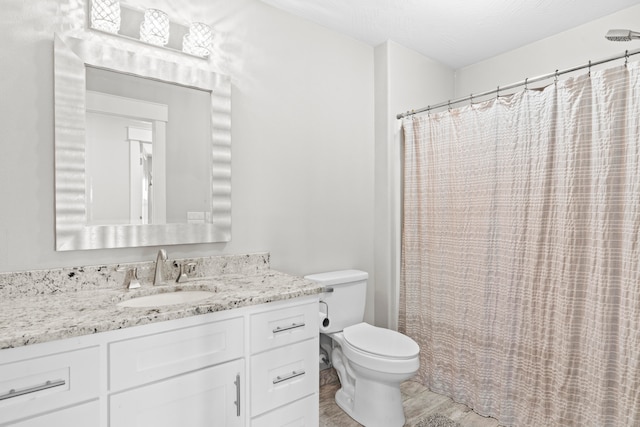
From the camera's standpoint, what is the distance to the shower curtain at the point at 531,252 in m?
1.56

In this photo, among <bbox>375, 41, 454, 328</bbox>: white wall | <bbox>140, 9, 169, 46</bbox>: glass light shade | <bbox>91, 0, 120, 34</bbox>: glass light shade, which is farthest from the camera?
<bbox>375, 41, 454, 328</bbox>: white wall

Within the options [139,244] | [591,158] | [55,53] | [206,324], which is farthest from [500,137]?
[55,53]

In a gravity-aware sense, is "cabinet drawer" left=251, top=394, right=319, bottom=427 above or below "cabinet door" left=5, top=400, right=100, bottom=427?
below

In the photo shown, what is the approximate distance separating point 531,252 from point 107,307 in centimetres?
202

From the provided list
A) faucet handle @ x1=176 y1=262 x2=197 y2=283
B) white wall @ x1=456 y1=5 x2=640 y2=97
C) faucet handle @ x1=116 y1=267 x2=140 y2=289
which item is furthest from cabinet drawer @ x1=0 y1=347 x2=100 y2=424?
white wall @ x1=456 y1=5 x2=640 y2=97

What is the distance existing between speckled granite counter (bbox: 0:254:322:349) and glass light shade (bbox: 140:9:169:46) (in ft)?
3.56

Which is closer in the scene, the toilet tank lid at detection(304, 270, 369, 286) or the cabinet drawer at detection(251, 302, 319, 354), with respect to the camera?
the cabinet drawer at detection(251, 302, 319, 354)

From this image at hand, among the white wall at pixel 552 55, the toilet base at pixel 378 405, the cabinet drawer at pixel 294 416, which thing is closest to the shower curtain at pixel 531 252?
the toilet base at pixel 378 405

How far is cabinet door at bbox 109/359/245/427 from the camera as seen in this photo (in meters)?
1.10

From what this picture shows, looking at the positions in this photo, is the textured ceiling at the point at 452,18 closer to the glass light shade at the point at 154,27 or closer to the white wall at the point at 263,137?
the white wall at the point at 263,137

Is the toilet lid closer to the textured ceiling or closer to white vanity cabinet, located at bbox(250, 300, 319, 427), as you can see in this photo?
white vanity cabinet, located at bbox(250, 300, 319, 427)

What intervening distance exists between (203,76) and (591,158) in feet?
6.49

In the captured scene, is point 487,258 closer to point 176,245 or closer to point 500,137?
point 500,137

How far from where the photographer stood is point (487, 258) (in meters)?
2.05
